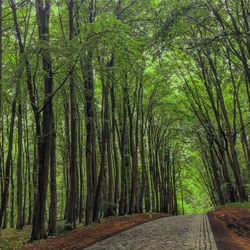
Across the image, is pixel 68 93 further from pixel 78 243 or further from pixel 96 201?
pixel 78 243

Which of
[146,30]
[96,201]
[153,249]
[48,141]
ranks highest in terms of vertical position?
[146,30]

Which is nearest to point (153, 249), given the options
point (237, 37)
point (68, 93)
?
point (237, 37)

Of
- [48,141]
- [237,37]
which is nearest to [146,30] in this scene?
[237,37]

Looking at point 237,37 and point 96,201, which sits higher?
point 237,37

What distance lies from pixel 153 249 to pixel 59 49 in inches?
299

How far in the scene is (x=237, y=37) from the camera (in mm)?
11617

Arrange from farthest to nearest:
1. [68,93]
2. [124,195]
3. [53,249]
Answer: [124,195], [68,93], [53,249]

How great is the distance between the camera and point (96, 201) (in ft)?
58.6

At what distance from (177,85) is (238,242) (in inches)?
745

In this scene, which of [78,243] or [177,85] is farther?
[177,85]

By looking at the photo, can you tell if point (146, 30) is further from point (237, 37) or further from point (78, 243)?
point (78, 243)

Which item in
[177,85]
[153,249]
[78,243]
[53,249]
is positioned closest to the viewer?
[153,249]

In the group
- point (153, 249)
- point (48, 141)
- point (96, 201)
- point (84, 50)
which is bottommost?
point (153, 249)

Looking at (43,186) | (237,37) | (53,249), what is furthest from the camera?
(43,186)
